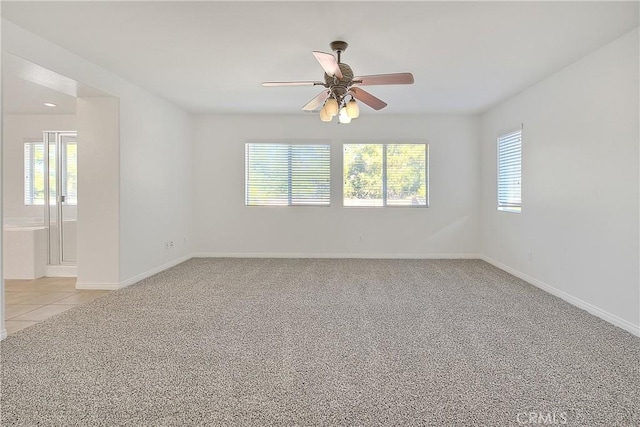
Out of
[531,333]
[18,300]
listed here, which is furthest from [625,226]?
[18,300]

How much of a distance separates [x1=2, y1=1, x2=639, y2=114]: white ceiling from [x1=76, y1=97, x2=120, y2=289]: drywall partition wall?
1.99ft

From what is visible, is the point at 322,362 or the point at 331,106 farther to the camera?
the point at 331,106

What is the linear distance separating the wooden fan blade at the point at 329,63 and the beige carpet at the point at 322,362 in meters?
2.18

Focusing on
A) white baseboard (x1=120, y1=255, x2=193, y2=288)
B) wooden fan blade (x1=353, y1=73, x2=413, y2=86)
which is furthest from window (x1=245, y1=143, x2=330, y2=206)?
wooden fan blade (x1=353, y1=73, x2=413, y2=86)

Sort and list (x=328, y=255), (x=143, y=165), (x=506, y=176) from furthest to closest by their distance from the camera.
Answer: (x=328, y=255)
(x=506, y=176)
(x=143, y=165)

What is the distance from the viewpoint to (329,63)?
2715 mm

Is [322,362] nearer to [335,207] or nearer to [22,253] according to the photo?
[335,207]

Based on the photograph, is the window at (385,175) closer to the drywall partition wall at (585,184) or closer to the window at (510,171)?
the window at (510,171)

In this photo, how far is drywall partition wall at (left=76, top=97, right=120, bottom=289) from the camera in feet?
14.2

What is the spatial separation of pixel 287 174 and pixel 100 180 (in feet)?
10.1

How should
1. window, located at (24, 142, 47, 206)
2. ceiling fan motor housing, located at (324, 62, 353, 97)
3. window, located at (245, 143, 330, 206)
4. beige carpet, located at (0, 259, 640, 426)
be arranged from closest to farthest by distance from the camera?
beige carpet, located at (0, 259, 640, 426) < ceiling fan motor housing, located at (324, 62, 353, 97) < window, located at (24, 142, 47, 206) < window, located at (245, 143, 330, 206)

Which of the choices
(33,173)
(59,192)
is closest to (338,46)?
(59,192)

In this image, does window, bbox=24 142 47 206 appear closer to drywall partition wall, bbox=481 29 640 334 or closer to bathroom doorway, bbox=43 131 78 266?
bathroom doorway, bbox=43 131 78 266

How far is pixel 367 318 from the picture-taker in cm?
331
